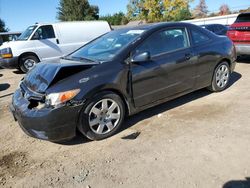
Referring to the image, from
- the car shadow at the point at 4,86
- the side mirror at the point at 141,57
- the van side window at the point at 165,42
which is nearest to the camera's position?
the side mirror at the point at 141,57

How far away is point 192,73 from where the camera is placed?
190 inches

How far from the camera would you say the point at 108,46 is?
4.54 m

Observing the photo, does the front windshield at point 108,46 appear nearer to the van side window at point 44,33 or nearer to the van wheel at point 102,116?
the van wheel at point 102,116

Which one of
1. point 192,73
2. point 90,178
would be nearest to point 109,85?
point 90,178

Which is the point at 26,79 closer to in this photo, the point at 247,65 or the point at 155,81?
the point at 155,81


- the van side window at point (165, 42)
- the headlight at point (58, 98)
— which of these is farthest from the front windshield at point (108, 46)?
the headlight at point (58, 98)

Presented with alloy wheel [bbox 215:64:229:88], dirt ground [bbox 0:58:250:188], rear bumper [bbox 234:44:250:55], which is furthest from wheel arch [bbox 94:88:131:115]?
rear bumper [bbox 234:44:250:55]

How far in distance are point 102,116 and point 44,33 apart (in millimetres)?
7112

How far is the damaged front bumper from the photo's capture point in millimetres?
3344

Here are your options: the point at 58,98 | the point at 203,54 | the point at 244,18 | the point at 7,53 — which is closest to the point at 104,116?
the point at 58,98

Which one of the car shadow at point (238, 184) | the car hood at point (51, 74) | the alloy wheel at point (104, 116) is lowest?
the car shadow at point (238, 184)

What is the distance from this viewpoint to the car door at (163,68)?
410cm

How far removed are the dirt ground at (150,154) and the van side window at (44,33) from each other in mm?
5751

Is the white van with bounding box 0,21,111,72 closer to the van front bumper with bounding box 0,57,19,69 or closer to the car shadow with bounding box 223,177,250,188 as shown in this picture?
the van front bumper with bounding box 0,57,19,69
